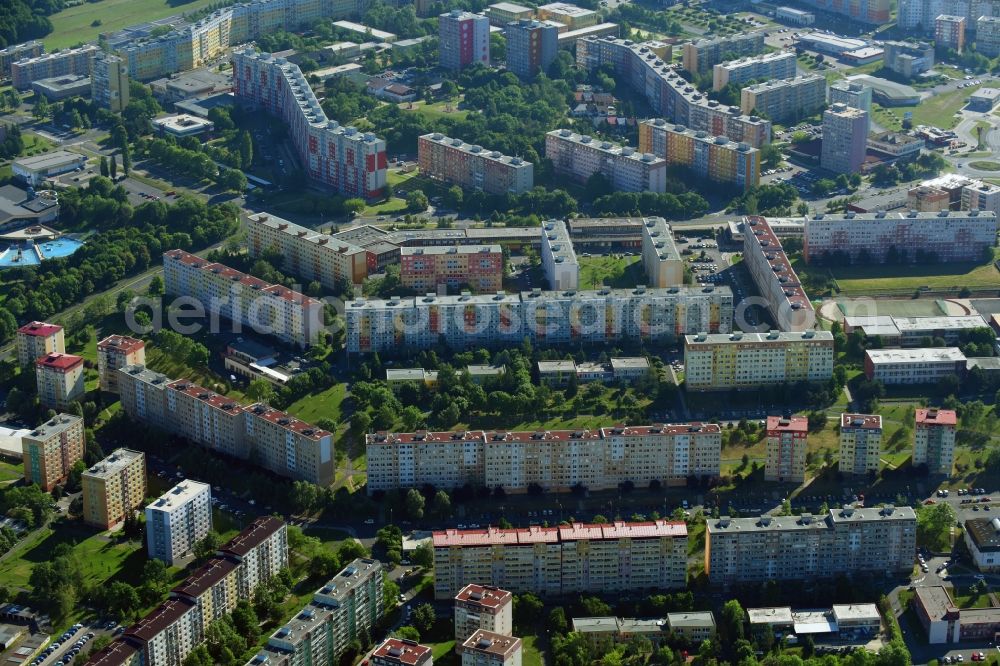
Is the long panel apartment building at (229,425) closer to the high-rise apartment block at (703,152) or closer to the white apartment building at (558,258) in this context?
the white apartment building at (558,258)

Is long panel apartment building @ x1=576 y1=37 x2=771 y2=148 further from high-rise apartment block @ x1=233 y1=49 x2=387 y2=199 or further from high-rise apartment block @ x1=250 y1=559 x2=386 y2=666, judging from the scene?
high-rise apartment block @ x1=250 y1=559 x2=386 y2=666

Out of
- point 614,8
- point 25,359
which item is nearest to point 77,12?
point 614,8

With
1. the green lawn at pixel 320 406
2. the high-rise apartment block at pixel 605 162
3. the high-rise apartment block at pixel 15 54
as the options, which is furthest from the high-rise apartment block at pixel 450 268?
the high-rise apartment block at pixel 15 54

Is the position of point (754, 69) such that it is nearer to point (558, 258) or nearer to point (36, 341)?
point (558, 258)

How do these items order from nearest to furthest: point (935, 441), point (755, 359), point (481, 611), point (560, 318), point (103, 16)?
point (481, 611)
point (935, 441)
point (755, 359)
point (560, 318)
point (103, 16)

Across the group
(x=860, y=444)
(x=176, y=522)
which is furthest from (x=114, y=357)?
(x=860, y=444)

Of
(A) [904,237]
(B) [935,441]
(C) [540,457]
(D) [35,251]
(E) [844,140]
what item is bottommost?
(D) [35,251]

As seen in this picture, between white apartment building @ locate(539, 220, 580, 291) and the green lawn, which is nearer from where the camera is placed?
the green lawn

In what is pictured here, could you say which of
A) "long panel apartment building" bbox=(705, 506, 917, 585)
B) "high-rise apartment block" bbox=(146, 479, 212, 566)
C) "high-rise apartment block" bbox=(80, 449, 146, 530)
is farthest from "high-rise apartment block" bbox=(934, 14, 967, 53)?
"high-rise apartment block" bbox=(146, 479, 212, 566)
